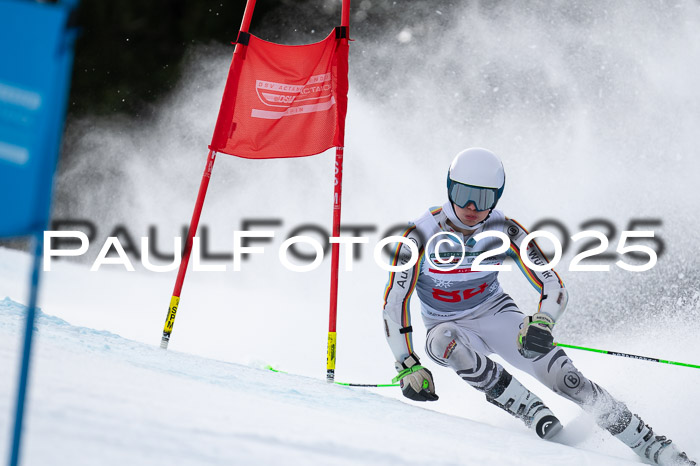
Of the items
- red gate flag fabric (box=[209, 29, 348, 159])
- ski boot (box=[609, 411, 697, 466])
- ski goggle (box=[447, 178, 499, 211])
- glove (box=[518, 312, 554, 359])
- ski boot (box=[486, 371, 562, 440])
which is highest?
red gate flag fabric (box=[209, 29, 348, 159])

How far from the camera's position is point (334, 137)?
16.1 ft

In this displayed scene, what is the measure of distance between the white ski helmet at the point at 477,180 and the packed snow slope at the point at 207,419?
Answer: 1094 millimetres

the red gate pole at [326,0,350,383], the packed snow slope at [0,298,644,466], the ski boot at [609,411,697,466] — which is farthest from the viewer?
the red gate pole at [326,0,350,383]

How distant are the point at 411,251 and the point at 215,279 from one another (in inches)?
351

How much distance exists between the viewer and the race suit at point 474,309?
3.80 metres

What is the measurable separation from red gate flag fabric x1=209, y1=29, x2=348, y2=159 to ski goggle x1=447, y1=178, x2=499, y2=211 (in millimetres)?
1271

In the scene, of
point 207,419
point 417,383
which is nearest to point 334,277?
point 417,383

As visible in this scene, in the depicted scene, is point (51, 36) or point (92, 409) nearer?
point (51, 36)

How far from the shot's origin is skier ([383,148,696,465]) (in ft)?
12.1

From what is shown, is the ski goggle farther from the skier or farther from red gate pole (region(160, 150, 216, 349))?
red gate pole (region(160, 150, 216, 349))

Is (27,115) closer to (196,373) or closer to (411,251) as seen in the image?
(196,373)

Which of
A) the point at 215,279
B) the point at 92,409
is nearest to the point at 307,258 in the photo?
the point at 215,279

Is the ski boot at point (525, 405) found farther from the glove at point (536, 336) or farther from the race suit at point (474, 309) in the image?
the glove at point (536, 336)

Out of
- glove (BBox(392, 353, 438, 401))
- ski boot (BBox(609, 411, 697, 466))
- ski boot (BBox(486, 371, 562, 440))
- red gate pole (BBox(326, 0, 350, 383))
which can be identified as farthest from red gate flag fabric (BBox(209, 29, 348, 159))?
ski boot (BBox(609, 411, 697, 466))
